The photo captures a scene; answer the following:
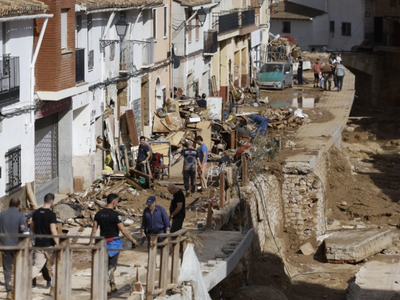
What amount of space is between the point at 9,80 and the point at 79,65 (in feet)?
13.4

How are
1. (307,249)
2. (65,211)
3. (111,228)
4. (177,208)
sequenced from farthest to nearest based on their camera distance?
(307,249) → (65,211) → (177,208) → (111,228)

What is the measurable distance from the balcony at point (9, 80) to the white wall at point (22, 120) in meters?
0.17

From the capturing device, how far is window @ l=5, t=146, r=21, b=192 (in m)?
17.6

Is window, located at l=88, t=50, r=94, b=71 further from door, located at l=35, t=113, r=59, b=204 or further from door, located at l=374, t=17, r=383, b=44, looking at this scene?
door, located at l=374, t=17, r=383, b=44

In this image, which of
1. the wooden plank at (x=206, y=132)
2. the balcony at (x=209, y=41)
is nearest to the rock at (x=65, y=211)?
the wooden plank at (x=206, y=132)

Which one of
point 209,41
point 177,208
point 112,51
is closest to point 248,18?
point 209,41

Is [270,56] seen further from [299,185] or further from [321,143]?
[299,185]

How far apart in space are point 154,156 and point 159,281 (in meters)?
11.5

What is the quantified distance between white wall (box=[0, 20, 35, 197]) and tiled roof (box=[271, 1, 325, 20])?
47832 millimetres

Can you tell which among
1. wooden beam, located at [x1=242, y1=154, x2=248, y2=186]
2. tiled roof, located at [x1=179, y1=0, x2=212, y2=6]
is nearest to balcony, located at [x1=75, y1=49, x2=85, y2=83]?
wooden beam, located at [x1=242, y1=154, x2=248, y2=186]

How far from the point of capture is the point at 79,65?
69.6ft

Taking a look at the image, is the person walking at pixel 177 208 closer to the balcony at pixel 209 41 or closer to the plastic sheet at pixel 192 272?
the plastic sheet at pixel 192 272

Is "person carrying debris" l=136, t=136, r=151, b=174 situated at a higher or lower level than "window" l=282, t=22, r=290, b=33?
lower

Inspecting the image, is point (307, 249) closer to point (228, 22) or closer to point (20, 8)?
point (20, 8)
